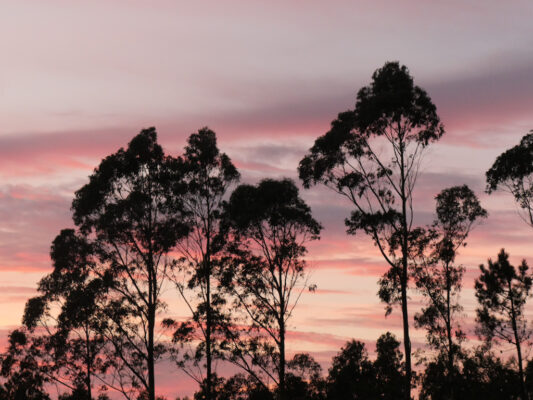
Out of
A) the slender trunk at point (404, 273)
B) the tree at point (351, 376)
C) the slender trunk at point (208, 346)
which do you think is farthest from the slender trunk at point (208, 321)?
the tree at point (351, 376)

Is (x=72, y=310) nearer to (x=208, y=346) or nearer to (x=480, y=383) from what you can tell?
(x=208, y=346)

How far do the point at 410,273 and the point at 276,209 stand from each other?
416 inches

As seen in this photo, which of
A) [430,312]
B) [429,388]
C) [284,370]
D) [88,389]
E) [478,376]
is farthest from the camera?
[478,376]

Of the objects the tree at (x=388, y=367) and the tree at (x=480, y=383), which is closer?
the tree at (x=480, y=383)

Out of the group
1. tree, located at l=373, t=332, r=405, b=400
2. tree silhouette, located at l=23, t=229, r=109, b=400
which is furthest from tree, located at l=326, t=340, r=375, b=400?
tree silhouette, located at l=23, t=229, r=109, b=400

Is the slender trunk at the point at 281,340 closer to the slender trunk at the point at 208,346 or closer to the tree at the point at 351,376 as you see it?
the slender trunk at the point at 208,346

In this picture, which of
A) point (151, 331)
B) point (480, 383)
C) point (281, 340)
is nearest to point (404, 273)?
point (281, 340)

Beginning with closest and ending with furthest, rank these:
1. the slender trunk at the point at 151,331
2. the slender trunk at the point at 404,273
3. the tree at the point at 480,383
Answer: the slender trunk at the point at 404,273
the slender trunk at the point at 151,331
the tree at the point at 480,383

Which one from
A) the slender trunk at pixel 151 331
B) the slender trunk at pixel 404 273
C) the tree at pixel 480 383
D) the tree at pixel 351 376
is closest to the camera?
the slender trunk at pixel 404 273

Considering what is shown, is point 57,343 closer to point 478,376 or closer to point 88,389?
point 88,389

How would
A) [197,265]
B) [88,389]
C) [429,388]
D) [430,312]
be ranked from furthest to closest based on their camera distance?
[429,388]
[88,389]
[430,312]
[197,265]

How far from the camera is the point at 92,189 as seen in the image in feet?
146

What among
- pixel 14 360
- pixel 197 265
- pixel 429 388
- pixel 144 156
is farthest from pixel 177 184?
pixel 429 388

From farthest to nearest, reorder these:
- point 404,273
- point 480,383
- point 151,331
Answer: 1. point 480,383
2. point 151,331
3. point 404,273
